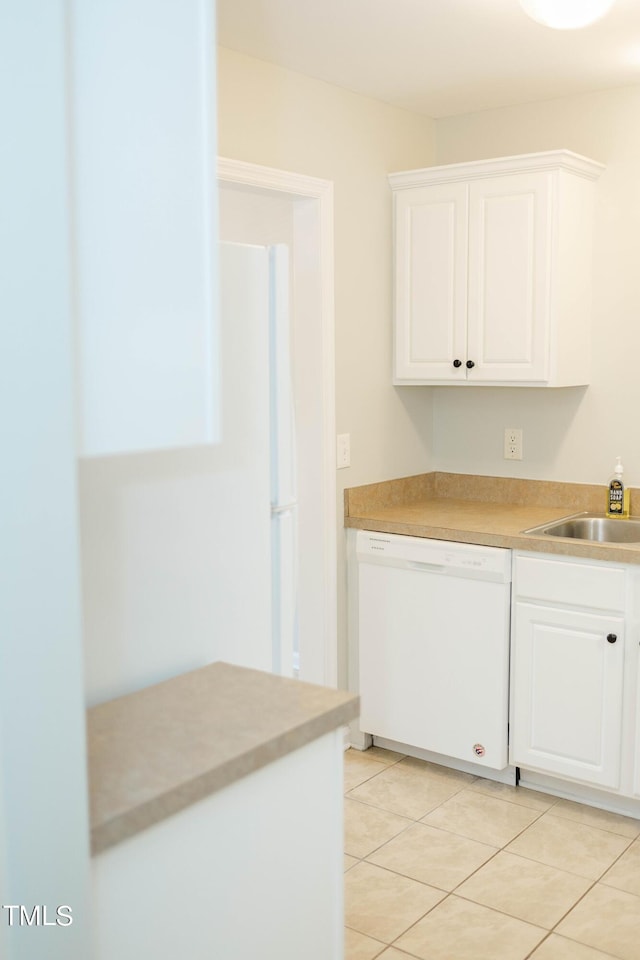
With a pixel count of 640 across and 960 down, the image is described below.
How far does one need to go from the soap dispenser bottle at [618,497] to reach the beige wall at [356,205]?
866 millimetres

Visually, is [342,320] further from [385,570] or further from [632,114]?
[632,114]

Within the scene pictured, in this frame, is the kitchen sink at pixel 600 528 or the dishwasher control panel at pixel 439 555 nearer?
the dishwasher control panel at pixel 439 555

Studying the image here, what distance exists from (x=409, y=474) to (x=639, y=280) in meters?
1.20

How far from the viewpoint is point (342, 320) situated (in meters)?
3.64

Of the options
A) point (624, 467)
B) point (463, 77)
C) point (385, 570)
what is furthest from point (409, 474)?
point (463, 77)

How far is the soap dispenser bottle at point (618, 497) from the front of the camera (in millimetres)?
3596

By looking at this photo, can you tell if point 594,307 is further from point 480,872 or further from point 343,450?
point 480,872

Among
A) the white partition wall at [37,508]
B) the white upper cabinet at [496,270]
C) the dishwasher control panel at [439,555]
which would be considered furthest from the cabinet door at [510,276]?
the white partition wall at [37,508]

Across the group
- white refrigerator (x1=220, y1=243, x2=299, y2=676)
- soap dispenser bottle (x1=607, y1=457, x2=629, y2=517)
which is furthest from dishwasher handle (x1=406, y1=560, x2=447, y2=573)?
white refrigerator (x1=220, y1=243, x2=299, y2=676)

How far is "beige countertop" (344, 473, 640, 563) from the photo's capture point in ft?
10.5

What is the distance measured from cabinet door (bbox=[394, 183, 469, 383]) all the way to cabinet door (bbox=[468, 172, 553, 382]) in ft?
0.18

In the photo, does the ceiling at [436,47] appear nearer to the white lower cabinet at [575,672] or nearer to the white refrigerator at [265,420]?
the white refrigerator at [265,420]

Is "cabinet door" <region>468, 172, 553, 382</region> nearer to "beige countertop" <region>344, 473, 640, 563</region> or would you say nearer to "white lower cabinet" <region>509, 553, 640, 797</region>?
"beige countertop" <region>344, 473, 640, 563</region>

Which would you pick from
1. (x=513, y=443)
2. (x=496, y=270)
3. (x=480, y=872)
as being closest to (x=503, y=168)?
(x=496, y=270)
